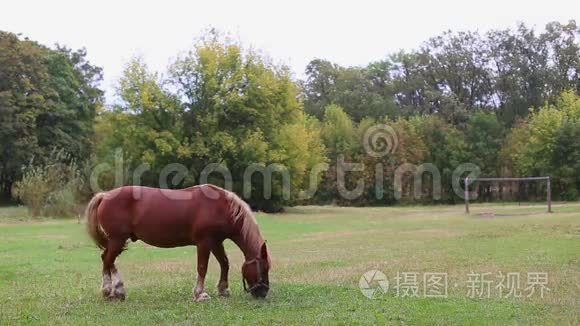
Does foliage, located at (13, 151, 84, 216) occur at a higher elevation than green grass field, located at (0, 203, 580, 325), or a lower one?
higher

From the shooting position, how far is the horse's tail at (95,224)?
9.75 metres

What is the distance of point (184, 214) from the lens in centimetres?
946

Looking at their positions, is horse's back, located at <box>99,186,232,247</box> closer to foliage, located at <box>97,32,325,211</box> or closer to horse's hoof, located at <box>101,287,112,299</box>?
horse's hoof, located at <box>101,287,112,299</box>

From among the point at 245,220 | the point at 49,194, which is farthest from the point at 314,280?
the point at 49,194

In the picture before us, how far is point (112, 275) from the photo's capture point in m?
9.55

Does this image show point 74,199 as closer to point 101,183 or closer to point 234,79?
point 101,183

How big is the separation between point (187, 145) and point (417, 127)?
97.5ft

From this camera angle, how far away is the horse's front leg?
30.4ft

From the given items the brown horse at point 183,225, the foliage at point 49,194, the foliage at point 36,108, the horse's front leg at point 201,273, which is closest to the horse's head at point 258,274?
the brown horse at point 183,225

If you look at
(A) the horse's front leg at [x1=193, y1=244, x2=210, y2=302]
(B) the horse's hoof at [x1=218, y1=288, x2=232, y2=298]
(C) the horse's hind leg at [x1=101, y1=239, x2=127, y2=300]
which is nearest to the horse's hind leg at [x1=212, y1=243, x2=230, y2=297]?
(B) the horse's hoof at [x1=218, y1=288, x2=232, y2=298]

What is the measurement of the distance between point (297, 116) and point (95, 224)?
1503 inches

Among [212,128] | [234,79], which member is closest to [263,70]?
[234,79]

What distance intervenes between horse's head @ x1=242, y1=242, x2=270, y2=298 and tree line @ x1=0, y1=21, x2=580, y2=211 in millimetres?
30181

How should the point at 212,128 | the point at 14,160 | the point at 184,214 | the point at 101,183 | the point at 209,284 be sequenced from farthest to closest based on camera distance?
the point at 14,160 → the point at 212,128 → the point at 101,183 → the point at 209,284 → the point at 184,214
